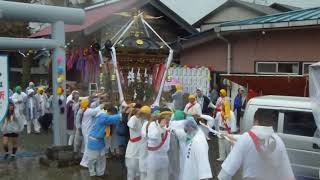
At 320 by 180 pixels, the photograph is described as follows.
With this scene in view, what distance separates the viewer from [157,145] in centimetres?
863

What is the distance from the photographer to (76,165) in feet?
38.7

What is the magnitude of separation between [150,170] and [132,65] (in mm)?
5217

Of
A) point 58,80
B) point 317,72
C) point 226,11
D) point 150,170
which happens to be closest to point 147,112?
point 150,170

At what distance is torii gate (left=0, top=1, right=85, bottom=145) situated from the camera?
934 centimetres

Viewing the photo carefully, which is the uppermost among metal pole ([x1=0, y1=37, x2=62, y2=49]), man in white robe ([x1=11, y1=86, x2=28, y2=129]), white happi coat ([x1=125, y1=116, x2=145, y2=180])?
metal pole ([x1=0, y1=37, x2=62, y2=49])

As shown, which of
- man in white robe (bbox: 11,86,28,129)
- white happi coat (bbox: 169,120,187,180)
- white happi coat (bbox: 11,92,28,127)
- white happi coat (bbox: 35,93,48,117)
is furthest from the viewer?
white happi coat (bbox: 35,93,48,117)

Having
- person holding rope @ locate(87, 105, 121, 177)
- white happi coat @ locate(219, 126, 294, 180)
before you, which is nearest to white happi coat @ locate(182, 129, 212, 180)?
white happi coat @ locate(219, 126, 294, 180)

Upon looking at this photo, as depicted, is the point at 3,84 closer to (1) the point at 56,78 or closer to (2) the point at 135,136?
(2) the point at 135,136

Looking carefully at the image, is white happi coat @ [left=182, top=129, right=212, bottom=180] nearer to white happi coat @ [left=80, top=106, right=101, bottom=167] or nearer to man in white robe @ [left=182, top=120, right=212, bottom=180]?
man in white robe @ [left=182, top=120, right=212, bottom=180]

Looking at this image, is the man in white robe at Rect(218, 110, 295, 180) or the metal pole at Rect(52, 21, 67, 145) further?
the metal pole at Rect(52, 21, 67, 145)

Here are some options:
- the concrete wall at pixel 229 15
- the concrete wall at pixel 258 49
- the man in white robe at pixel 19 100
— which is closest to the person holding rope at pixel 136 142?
the man in white robe at pixel 19 100

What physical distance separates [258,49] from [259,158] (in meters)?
9.85

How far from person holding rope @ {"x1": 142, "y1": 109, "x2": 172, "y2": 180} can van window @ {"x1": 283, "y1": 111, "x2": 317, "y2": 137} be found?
7.67 ft

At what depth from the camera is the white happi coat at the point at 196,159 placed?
7307mm
